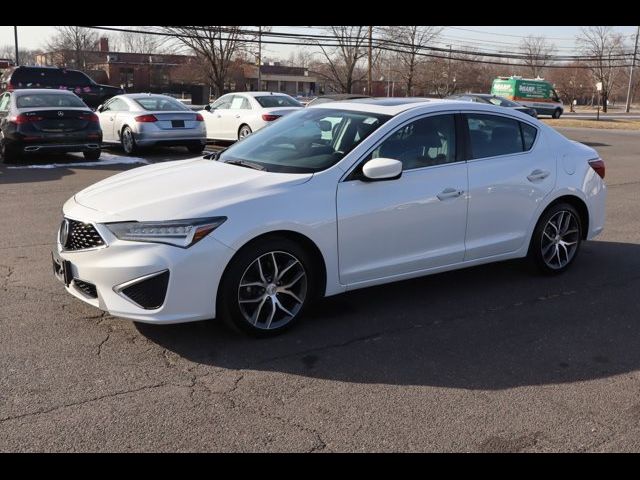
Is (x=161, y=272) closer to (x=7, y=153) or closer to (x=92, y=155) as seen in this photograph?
(x=7, y=153)

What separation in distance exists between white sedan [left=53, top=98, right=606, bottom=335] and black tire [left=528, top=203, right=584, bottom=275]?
0.05ft

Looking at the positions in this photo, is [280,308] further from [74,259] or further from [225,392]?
[74,259]

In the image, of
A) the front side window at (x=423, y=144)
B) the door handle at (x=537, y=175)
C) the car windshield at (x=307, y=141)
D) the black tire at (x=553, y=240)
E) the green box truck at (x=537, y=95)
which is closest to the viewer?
the car windshield at (x=307, y=141)

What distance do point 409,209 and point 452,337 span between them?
991mm

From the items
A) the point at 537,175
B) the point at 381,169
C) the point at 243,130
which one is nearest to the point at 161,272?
the point at 381,169

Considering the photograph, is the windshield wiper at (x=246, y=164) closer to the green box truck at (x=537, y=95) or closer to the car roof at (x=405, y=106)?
the car roof at (x=405, y=106)

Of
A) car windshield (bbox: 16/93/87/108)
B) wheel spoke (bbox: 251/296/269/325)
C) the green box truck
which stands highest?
the green box truck

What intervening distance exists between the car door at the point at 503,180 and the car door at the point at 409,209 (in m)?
0.16

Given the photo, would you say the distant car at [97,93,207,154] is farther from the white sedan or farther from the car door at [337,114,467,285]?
the car door at [337,114,467,285]

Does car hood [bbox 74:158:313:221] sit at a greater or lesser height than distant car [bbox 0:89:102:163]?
lesser

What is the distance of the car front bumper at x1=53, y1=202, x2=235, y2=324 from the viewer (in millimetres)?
3881

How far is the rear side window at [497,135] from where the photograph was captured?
17.4 ft

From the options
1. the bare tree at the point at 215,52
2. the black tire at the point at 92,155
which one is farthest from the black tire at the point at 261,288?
the bare tree at the point at 215,52

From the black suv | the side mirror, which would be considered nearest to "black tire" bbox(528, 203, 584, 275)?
the side mirror
